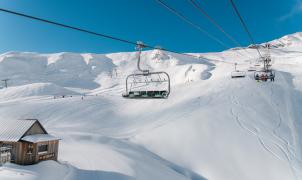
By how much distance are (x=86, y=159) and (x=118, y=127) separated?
54.6ft

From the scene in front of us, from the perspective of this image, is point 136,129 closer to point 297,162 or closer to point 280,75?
point 297,162

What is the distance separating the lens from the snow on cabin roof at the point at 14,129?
2145 centimetres

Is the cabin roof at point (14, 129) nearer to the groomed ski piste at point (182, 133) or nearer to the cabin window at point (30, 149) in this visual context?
the cabin window at point (30, 149)

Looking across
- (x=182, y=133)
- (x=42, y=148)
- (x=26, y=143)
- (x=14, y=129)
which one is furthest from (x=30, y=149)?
(x=182, y=133)

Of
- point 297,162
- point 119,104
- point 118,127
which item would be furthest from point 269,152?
point 119,104

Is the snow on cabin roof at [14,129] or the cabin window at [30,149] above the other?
the snow on cabin roof at [14,129]

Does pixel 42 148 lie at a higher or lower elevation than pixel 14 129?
lower

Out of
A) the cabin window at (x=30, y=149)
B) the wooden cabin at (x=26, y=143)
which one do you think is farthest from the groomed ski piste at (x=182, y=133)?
the cabin window at (x=30, y=149)

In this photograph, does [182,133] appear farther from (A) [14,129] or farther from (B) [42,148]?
(A) [14,129]

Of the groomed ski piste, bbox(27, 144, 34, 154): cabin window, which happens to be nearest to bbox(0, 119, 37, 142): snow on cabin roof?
bbox(27, 144, 34, 154): cabin window

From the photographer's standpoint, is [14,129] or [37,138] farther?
[14,129]

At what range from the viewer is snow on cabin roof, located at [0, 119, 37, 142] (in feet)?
70.4

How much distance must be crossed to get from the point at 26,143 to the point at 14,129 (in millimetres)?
1744

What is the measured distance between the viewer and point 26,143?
69.7ft
